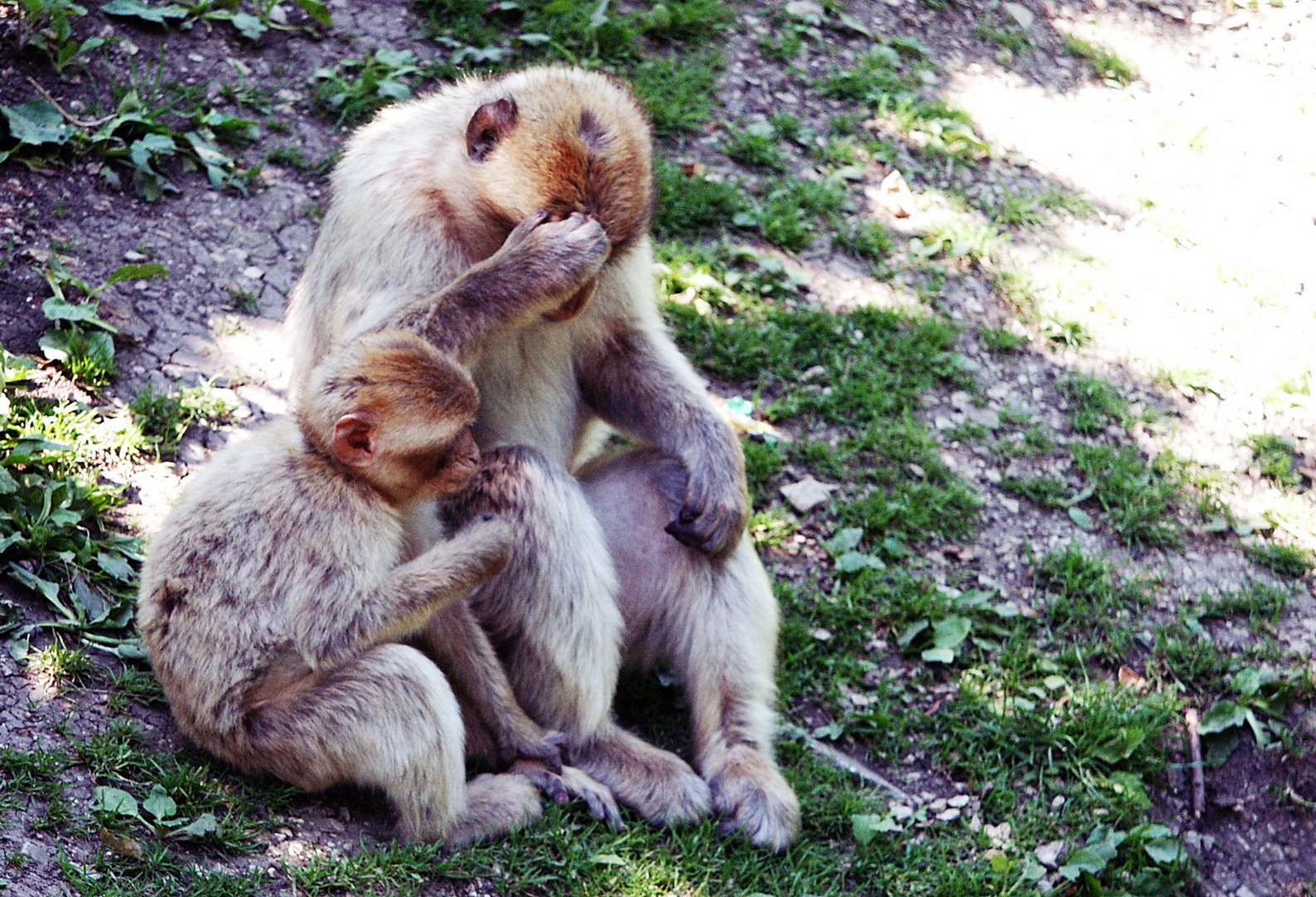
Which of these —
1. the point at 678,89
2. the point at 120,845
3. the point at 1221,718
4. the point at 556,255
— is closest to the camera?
the point at 120,845

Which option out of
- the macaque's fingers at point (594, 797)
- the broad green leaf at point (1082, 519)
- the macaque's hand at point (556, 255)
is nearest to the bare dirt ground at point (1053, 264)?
the broad green leaf at point (1082, 519)

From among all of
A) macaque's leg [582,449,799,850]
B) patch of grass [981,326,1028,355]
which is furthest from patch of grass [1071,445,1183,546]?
macaque's leg [582,449,799,850]

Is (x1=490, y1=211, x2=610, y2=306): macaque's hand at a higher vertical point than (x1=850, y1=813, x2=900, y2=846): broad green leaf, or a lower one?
higher

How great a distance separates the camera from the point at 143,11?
6168 mm

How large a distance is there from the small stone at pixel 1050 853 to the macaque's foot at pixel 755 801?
75cm

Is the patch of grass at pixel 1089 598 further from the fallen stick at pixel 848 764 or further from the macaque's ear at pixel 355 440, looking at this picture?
the macaque's ear at pixel 355 440

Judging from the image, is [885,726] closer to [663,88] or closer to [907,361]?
[907,361]

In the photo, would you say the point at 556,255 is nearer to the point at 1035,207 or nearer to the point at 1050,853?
the point at 1050,853

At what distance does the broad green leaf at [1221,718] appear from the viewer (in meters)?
4.49

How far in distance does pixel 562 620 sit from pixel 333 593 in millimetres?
728

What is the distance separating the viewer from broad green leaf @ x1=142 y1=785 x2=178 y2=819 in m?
3.38

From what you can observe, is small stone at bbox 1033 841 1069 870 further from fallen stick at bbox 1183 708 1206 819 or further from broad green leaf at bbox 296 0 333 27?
broad green leaf at bbox 296 0 333 27

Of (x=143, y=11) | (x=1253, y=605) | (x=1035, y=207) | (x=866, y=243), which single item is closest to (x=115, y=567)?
(x=143, y=11)

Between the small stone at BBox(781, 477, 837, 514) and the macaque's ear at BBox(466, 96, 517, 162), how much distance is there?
210 cm
